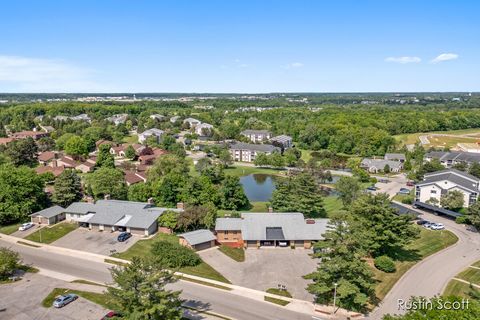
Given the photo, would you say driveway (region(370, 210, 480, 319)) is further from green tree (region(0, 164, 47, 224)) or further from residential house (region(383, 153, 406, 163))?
residential house (region(383, 153, 406, 163))

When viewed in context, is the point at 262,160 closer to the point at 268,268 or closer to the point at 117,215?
the point at 117,215

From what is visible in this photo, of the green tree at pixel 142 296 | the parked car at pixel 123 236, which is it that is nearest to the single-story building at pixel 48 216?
the parked car at pixel 123 236

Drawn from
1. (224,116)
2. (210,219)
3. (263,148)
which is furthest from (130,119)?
(210,219)

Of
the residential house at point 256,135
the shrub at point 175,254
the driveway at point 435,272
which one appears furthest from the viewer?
the residential house at point 256,135

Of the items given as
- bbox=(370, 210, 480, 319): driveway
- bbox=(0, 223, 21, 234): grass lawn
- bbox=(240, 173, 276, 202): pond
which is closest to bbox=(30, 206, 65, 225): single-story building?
bbox=(0, 223, 21, 234): grass lawn

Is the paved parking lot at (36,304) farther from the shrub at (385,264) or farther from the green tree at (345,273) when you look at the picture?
the shrub at (385,264)
